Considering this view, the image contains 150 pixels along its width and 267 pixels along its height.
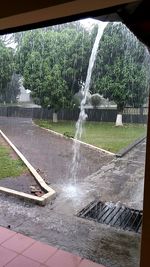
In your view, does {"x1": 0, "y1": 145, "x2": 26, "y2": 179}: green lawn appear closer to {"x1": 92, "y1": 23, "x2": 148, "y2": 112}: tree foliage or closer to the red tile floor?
the red tile floor

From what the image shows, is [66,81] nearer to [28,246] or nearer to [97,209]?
[97,209]

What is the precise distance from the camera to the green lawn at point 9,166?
4.29 meters

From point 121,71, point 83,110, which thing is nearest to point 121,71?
point 121,71

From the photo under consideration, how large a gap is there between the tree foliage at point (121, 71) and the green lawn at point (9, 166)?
4.04 m

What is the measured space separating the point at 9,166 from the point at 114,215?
2.42 meters

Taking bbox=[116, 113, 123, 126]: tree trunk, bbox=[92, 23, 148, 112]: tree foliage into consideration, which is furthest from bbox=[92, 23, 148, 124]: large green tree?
bbox=[116, 113, 123, 126]: tree trunk

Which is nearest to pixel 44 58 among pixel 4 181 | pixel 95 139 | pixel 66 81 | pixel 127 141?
pixel 66 81

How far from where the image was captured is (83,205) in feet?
10.1

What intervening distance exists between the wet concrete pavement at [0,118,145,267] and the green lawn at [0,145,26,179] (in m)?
0.41

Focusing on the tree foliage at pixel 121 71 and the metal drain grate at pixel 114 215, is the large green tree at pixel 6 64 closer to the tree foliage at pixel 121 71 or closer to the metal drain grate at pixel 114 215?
the tree foliage at pixel 121 71

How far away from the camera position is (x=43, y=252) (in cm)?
183

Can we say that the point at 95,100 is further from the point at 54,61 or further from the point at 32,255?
the point at 32,255

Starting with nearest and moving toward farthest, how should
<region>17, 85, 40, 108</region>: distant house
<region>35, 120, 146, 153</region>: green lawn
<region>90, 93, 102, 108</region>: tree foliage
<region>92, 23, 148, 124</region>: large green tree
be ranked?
1. <region>35, 120, 146, 153</region>: green lawn
2. <region>92, 23, 148, 124</region>: large green tree
3. <region>90, 93, 102, 108</region>: tree foliage
4. <region>17, 85, 40, 108</region>: distant house

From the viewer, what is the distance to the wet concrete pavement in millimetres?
2090
